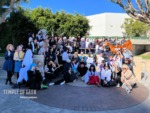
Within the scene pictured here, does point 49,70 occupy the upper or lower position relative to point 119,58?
lower

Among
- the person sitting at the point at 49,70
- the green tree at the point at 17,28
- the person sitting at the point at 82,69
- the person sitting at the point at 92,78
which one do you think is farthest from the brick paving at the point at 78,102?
the green tree at the point at 17,28

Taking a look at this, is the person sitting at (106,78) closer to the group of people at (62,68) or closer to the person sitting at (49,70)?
the group of people at (62,68)

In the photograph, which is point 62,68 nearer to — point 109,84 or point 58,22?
point 109,84

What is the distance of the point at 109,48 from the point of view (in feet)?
A: 54.4

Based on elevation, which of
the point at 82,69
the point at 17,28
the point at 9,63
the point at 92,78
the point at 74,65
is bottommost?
the point at 92,78

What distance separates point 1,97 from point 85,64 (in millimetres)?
5784

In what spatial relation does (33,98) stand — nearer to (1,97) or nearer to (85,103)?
(1,97)

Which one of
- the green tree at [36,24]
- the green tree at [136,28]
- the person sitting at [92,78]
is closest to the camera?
the person sitting at [92,78]

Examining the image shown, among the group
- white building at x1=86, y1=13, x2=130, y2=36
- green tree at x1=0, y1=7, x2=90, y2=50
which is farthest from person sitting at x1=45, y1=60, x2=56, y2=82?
white building at x1=86, y1=13, x2=130, y2=36

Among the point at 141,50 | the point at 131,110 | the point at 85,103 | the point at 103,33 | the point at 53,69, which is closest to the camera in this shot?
the point at 131,110

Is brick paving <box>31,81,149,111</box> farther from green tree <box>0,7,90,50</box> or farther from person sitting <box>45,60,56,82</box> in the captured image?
green tree <box>0,7,90,50</box>

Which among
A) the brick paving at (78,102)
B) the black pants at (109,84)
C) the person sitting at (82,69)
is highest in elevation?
the person sitting at (82,69)

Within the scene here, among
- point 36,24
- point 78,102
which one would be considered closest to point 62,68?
point 78,102

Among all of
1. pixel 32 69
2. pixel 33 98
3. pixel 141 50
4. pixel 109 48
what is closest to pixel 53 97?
pixel 33 98
